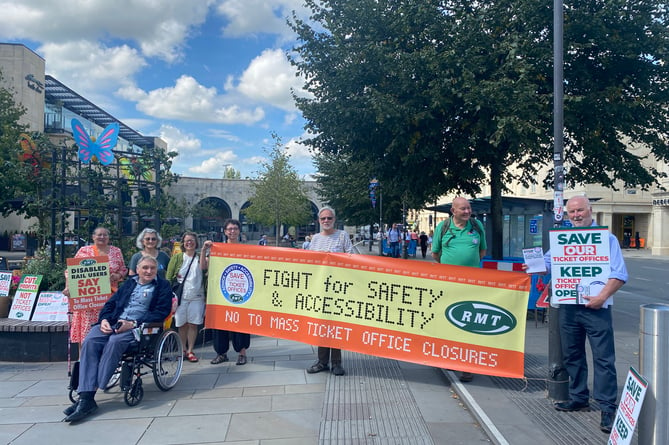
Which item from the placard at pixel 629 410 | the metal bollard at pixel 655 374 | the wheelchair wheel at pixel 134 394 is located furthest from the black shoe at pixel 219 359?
the metal bollard at pixel 655 374

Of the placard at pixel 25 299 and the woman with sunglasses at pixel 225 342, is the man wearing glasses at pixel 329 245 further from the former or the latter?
the placard at pixel 25 299

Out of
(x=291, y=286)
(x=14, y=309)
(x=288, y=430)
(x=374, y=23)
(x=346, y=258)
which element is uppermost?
(x=374, y=23)

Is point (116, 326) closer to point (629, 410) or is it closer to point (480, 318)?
point (480, 318)

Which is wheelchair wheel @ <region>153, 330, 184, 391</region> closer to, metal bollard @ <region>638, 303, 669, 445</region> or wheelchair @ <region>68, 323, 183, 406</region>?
wheelchair @ <region>68, 323, 183, 406</region>

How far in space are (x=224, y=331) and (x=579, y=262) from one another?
446cm

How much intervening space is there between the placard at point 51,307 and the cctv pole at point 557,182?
6.31m

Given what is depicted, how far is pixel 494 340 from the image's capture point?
525 centimetres

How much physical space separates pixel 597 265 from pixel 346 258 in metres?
2.70

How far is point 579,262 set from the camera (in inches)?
174

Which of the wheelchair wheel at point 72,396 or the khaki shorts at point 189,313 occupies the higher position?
the khaki shorts at point 189,313

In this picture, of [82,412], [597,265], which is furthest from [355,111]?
[82,412]

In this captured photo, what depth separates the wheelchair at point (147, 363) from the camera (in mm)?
5004

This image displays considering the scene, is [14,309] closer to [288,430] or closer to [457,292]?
[288,430]

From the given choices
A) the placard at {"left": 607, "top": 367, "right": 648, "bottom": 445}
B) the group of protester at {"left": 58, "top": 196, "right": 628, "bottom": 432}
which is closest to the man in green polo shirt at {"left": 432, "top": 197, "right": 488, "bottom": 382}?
the group of protester at {"left": 58, "top": 196, "right": 628, "bottom": 432}
